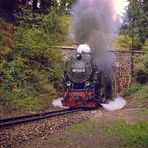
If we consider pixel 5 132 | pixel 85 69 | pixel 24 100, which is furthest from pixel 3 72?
pixel 5 132

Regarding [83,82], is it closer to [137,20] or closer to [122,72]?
[137,20]

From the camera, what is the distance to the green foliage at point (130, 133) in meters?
8.66

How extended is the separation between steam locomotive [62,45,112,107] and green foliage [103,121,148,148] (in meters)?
7.11

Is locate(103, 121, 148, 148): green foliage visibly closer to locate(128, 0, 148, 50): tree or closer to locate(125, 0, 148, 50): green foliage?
locate(125, 0, 148, 50): green foliage

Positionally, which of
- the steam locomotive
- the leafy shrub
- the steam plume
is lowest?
the leafy shrub

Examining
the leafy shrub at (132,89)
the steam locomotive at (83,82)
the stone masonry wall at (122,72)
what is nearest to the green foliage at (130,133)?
the steam locomotive at (83,82)

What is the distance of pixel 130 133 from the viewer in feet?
32.3

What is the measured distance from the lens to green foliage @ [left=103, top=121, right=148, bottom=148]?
8.66 metres

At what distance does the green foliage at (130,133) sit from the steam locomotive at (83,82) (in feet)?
23.3

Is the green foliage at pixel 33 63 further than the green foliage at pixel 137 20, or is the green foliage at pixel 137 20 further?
the green foliage at pixel 137 20

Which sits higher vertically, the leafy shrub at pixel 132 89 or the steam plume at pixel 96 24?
the steam plume at pixel 96 24

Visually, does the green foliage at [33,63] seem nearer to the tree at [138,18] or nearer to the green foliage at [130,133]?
the tree at [138,18]

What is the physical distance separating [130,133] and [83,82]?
31.5ft

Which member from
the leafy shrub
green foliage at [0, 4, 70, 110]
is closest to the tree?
the leafy shrub
